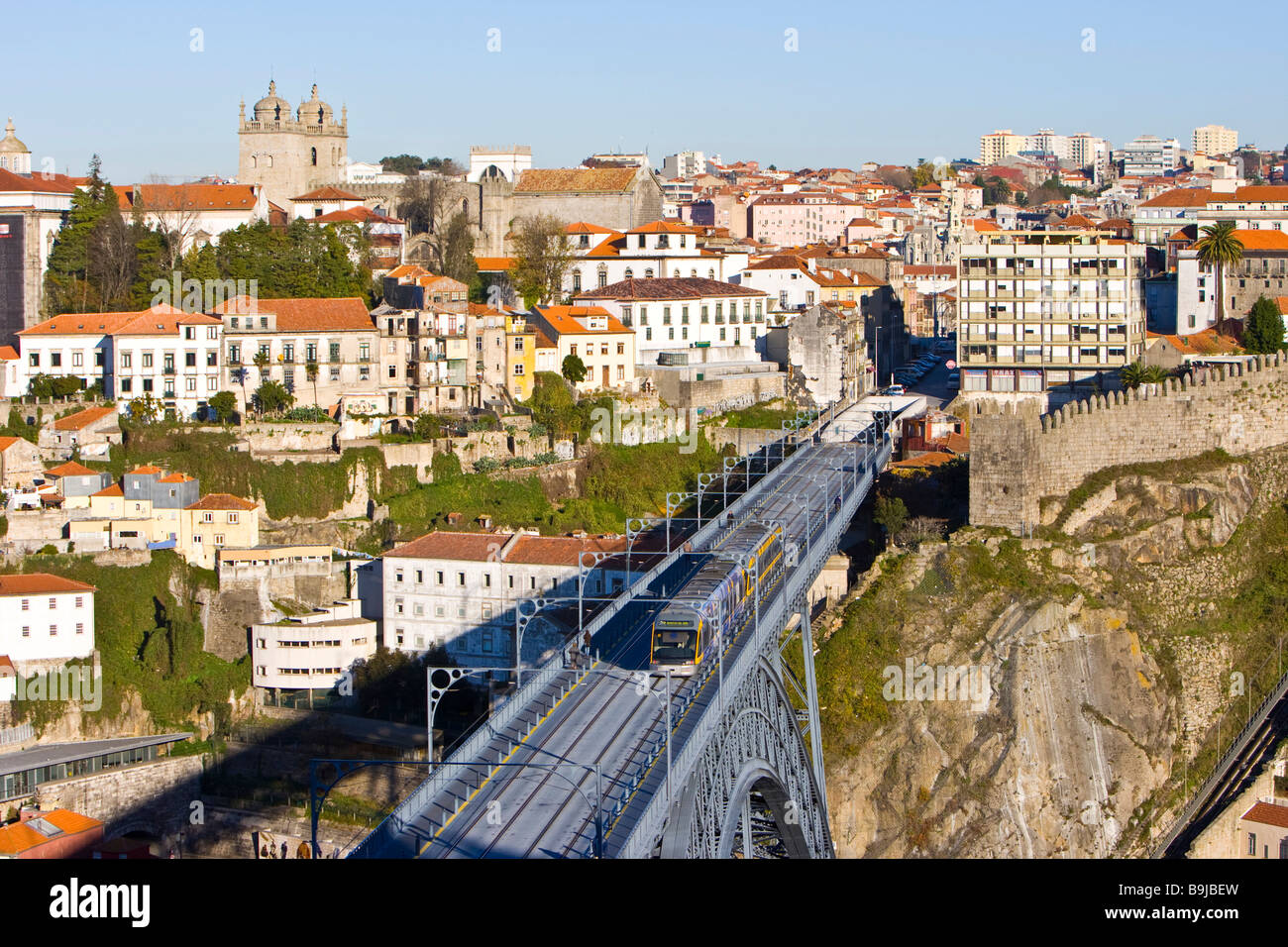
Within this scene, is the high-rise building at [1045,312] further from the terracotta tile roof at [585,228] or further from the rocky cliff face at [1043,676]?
the terracotta tile roof at [585,228]

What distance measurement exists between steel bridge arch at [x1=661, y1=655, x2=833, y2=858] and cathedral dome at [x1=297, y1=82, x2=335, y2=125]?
47.2 m

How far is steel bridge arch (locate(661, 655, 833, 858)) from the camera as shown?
813 inches

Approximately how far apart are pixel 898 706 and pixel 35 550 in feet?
71.6

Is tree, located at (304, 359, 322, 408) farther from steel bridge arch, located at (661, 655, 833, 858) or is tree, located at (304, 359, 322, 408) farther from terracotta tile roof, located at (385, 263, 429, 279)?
steel bridge arch, located at (661, 655, 833, 858)

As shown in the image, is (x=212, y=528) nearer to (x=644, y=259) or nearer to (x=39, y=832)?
(x=39, y=832)

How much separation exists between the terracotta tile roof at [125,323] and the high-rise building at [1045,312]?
24.2 m

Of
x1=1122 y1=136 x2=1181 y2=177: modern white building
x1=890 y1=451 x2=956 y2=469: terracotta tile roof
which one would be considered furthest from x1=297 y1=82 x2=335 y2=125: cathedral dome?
x1=1122 y1=136 x2=1181 y2=177: modern white building

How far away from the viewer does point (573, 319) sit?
180 feet

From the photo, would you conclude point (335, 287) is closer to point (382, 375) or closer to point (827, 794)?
point (382, 375)

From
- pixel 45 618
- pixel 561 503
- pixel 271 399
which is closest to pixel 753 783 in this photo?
pixel 45 618

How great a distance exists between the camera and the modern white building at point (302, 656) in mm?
39812

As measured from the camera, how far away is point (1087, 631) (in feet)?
131

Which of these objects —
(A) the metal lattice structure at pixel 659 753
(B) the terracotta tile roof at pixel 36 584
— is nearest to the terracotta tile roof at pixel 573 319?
(A) the metal lattice structure at pixel 659 753

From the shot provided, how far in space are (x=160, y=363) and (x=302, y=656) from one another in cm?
1219
